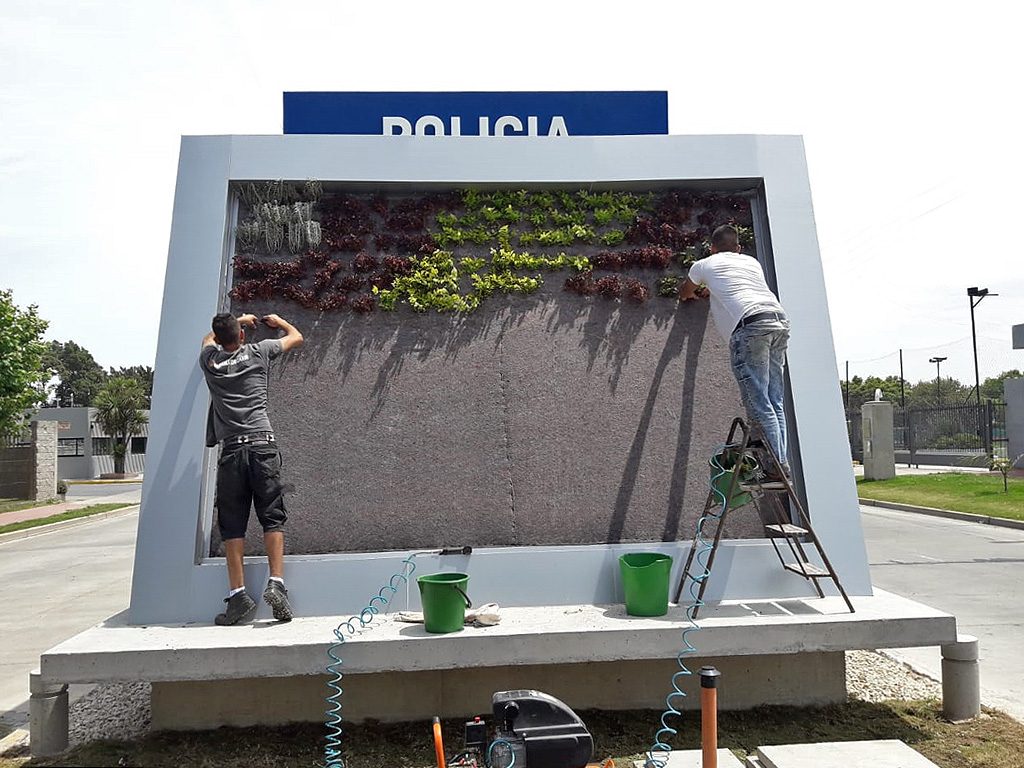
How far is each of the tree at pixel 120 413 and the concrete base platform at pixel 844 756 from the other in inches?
1930

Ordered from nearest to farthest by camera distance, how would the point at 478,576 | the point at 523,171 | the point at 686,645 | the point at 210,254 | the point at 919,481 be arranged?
the point at 686,645, the point at 478,576, the point at 210,254, the point at 523,171, the point at 919,481

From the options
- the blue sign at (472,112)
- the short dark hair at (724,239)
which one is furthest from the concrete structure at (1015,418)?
the short dark hair at (724,239)

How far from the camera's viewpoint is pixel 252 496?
532 centimetres

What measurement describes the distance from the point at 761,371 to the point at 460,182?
9.17 ft

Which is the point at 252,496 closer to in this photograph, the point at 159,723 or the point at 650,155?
the point at 159,723

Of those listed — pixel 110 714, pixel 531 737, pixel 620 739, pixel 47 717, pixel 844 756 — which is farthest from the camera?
pixel 110 714

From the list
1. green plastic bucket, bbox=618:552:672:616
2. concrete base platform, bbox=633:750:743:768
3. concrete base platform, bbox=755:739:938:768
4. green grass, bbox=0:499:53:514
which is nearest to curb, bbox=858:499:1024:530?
green plastic bucket, bbox=618:552:672:616

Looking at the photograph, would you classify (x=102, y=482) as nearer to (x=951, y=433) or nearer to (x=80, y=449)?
(x=80, y=449)

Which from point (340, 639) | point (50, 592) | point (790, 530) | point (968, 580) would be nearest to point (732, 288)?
point (790, 530)

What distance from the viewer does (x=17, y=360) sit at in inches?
942

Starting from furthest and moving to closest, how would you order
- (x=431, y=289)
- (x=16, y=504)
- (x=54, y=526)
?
(x=16, y=504) < (x=54, y=526) < (x=431, y=289)

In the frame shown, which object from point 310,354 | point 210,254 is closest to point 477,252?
point 310,354

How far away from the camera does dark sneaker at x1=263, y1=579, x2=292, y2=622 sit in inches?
201

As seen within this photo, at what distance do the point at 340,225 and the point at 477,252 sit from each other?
1.11 meters
